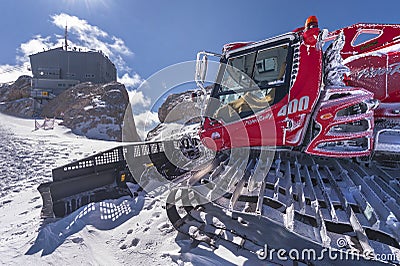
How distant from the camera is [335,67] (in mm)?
3176

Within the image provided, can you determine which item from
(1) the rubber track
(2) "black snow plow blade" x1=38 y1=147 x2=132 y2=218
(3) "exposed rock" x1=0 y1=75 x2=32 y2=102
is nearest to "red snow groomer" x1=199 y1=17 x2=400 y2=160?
(1) the rubber track

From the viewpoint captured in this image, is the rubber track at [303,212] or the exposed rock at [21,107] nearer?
the rubber track at [303,212]

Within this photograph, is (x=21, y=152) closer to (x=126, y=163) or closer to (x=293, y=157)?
(x=126, y=163)

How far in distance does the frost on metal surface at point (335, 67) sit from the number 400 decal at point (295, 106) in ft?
1.96

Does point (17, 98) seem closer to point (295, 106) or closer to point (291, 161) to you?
point (291, 161)

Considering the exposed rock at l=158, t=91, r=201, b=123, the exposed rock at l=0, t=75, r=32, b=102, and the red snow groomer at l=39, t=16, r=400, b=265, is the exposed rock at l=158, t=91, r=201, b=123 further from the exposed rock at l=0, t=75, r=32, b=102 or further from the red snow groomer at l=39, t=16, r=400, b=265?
the exposed rock at l=0, t=75, r=32, b=102

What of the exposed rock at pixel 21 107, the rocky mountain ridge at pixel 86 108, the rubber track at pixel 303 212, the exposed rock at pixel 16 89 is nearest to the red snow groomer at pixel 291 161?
the rubber track at pixel 303 212

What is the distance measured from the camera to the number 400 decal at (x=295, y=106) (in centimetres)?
298

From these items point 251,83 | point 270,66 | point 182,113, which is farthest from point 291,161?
point 182,113

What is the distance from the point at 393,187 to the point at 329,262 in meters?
1.81

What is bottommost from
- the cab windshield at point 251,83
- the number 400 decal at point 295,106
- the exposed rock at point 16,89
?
the number 400 decal at point 295,106

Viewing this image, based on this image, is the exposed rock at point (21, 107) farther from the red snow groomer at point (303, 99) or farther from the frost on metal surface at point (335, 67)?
the frost on metal surface at point (335, 67)

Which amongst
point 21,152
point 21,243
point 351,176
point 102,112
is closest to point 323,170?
Result: point 351,176

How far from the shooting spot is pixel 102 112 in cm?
2534
